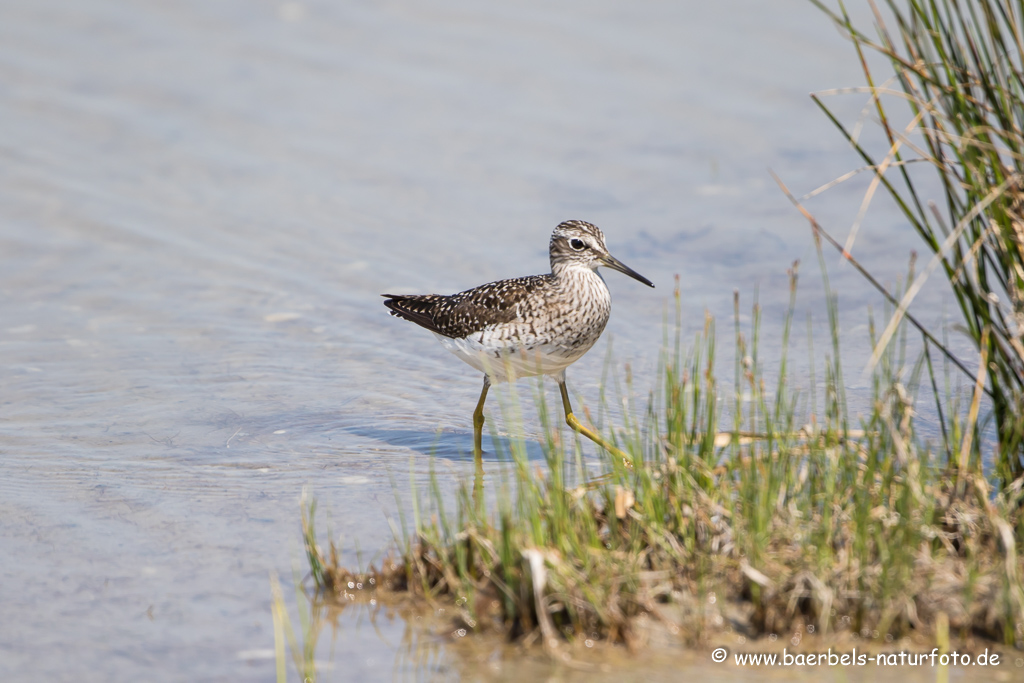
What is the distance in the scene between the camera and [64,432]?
780 centimetres

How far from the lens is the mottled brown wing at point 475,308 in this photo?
24.6 ft

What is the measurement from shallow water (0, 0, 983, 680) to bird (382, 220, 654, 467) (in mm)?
645

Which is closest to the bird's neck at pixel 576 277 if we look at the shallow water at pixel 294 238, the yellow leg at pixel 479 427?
the yellow leg at pixel 479 427

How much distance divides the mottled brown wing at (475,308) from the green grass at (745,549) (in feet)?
8.03

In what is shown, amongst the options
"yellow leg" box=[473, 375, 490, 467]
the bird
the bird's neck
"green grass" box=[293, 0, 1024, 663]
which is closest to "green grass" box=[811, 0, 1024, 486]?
"green grass" box=[293, 0, 1024, 663]

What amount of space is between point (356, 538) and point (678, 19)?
12225mm

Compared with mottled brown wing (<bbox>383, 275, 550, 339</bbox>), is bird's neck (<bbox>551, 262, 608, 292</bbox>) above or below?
above

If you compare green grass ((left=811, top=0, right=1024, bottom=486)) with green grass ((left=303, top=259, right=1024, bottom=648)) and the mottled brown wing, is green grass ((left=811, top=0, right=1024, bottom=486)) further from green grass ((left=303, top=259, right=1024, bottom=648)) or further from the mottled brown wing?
the mottled brown wing

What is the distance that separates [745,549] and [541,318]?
2.98 m

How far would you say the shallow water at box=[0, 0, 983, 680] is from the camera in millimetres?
5824

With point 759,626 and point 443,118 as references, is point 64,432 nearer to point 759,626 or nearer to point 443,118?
point 759,626

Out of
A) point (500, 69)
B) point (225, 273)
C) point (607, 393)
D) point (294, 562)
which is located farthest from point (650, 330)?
point (500, 69)

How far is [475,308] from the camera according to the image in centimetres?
771

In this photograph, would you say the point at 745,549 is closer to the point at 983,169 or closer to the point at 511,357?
the point at 983,169
